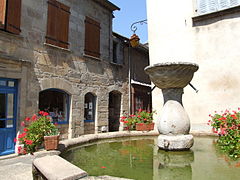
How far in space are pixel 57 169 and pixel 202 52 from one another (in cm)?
705

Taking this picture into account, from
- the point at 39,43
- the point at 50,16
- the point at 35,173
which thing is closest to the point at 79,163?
the point at 35,173

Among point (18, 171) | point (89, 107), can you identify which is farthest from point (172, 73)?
point (89, 107)

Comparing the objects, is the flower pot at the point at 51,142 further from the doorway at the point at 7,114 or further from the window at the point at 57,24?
the window at the point at 57,24

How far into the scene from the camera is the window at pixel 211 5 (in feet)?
24.6

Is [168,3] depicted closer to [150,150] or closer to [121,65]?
[121,65]

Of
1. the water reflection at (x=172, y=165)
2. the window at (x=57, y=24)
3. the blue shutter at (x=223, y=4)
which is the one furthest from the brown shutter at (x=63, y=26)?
the blue shutter at (x=223, y=4)

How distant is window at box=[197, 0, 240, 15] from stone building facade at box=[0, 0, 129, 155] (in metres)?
3.88

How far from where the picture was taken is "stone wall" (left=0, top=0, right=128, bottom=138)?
577 centimetres

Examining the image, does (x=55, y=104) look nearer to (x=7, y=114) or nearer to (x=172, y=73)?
(x=7, y=114)

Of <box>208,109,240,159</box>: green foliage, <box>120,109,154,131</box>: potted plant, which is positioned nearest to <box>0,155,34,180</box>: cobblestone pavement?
<box>208,109,240,159</box>: green foliage

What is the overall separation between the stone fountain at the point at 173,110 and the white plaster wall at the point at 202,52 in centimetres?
321

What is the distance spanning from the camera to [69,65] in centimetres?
740

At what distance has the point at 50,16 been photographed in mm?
6848

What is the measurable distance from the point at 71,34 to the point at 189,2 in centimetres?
485
